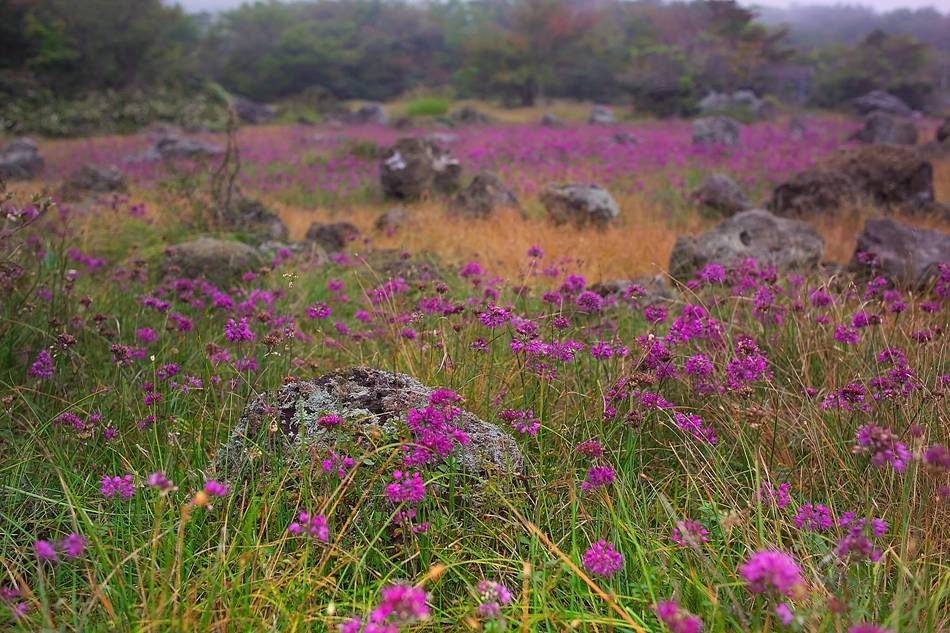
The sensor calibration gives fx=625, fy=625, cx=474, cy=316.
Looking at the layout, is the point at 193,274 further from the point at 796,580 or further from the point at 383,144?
the point at 383,144

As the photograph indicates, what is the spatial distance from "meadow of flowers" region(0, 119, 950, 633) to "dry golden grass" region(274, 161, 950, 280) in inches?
87.7

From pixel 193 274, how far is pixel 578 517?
397 centimetres

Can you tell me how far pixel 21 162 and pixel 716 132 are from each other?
15400mm

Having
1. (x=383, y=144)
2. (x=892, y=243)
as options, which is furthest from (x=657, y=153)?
(x=892, y=243)

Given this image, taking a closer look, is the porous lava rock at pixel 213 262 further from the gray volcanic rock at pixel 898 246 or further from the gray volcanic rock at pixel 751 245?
the gray volcanic rock at pixel 898 246

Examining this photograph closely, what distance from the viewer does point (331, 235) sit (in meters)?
6.69

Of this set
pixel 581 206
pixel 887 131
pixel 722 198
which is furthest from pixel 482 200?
pixel 887 131

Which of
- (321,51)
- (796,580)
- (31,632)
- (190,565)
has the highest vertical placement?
(321,51)

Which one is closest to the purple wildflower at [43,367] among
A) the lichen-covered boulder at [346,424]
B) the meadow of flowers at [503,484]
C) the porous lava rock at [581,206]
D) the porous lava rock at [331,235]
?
the meadow of flowers at [503,484]

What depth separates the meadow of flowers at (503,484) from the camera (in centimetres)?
149

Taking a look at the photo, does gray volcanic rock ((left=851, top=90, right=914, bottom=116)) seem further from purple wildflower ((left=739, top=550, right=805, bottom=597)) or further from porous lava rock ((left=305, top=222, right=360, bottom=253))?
purple wildflower ((left=739, top=550, right=805, bottom=597))

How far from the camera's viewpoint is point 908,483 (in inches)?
68.6

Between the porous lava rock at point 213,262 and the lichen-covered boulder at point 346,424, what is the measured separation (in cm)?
291

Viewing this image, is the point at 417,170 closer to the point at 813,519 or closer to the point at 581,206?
the point at 581,206
